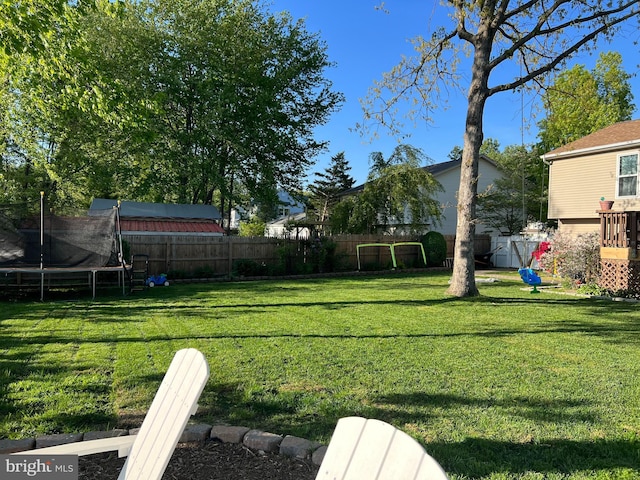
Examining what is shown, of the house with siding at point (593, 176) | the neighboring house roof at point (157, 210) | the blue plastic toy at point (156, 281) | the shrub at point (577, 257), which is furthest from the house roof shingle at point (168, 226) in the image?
the house with siding at point (593, 176)

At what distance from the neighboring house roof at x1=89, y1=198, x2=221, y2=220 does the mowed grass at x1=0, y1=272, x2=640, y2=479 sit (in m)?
9.56

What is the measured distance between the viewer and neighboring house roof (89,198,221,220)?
17797 millimetres

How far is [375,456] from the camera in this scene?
125cm

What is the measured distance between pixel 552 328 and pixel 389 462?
661 centimetres

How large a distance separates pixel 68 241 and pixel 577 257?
1288 centimetres

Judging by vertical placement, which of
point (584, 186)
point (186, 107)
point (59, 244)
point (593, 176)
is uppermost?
point (186, 107)

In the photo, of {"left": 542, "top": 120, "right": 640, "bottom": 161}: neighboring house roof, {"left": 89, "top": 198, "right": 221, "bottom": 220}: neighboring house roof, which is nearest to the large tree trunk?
{"left": 542, "top": 120, "right": 640, "bottom": 161}: neighboring house roof

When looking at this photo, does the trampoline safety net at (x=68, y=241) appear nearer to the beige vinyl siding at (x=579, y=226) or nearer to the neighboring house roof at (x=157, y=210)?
the neighboring house roof at (x=157, y=210)

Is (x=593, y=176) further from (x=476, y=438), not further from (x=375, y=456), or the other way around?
(x=375, y=456)

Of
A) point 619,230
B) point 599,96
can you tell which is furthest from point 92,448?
point 599,96

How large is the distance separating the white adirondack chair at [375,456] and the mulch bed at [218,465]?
1.45 m

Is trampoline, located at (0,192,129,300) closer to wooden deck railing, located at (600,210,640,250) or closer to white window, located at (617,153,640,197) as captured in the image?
wooden deck railing, located at (600,210,640,250)

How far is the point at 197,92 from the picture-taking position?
750 inches

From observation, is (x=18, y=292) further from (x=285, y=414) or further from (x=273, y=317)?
(x=285, y=414)
